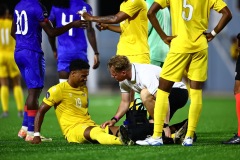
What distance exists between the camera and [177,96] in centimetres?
1156

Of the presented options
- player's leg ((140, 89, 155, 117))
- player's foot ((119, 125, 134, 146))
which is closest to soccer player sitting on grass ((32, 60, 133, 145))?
player's foot ((119, 125, 134, 146))

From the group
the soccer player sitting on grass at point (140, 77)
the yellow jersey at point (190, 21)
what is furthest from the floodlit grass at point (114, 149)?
the yellow jersey at point (190, 21)

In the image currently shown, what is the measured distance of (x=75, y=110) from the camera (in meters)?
11.0

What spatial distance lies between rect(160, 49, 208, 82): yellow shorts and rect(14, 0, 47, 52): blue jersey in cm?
245

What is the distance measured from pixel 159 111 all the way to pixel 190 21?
122cm

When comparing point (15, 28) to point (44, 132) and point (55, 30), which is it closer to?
point (55, 30)

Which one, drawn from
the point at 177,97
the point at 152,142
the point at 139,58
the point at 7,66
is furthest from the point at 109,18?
the point at 7,66

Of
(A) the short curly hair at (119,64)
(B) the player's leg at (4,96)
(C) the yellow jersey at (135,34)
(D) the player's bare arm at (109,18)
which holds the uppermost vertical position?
(D) the player's bare arm at (109,18)

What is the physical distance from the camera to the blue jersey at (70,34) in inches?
502

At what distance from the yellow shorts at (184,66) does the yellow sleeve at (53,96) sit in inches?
62.4

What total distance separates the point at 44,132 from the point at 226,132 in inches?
122

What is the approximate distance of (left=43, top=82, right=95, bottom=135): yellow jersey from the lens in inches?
426

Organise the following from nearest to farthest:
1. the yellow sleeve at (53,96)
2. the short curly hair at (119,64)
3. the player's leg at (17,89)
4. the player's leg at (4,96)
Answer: the short curly hair at (119,64)
the yellow sleeve at (53,96)
the player's leg at (17,89)
the player's leg at (4,96)

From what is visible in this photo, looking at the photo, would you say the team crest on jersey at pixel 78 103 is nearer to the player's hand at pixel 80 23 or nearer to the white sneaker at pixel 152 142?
the player's hand at pixel 80 23
